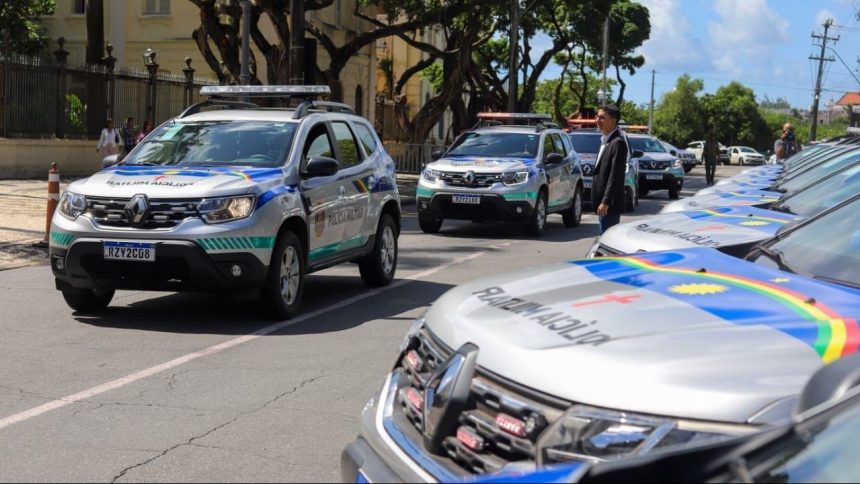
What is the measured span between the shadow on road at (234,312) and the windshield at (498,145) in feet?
22.1

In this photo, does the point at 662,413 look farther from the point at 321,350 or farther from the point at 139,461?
the point at 321,350

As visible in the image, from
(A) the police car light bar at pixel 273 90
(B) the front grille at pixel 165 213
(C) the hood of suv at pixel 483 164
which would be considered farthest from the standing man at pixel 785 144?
(B) the front grille at pixel 165 213

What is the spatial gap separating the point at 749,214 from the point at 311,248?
3725 mm

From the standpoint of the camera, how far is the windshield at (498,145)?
57.6 ft

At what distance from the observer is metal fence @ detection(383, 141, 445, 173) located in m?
34.2

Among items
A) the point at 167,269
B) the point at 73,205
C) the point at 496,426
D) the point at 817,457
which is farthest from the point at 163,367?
the point at 817,457

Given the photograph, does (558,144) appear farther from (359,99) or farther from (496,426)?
(359,99)

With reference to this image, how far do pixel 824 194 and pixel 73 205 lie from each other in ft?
19.7

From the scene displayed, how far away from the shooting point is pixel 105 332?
838 cm

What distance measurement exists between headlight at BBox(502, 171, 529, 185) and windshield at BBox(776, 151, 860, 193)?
519 cm

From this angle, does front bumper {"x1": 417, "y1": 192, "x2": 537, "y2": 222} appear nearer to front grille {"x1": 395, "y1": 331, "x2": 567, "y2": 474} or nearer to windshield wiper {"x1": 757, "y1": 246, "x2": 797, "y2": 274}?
windshield wiper {"x1": 757, "y1": 246, "x2": 797, "y2": 274}

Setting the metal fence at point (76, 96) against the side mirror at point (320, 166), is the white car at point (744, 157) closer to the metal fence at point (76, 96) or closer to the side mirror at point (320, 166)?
the metal fence at point (76, 96)

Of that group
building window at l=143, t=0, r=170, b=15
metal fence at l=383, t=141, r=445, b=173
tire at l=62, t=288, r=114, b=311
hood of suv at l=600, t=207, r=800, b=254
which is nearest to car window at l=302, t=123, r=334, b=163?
tire at l=62, t=288, r=114, b=311

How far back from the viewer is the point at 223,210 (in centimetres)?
Answer: 840
